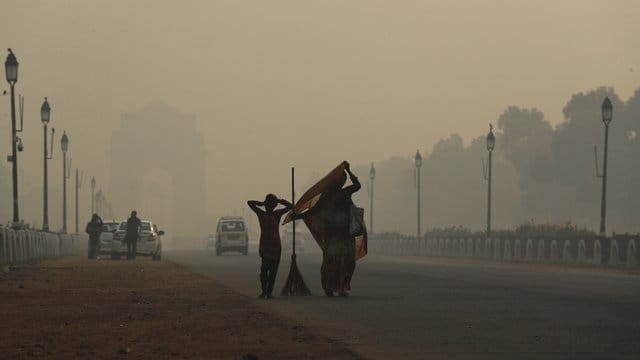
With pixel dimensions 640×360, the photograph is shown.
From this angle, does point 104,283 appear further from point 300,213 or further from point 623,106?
point 623,106

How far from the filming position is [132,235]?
57219 millimetres

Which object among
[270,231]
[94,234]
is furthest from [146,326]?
[94,234]

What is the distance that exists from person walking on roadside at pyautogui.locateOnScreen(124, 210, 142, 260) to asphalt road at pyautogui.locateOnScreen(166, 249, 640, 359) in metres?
24.9

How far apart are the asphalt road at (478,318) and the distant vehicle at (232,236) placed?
150 feet

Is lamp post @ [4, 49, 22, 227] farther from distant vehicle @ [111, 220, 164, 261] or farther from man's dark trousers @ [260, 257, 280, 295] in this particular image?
man's dark trousers @ [260, 257, 280, 295]

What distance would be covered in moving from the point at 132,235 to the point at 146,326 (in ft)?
Answer: 131

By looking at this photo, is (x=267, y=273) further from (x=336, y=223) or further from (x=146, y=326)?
(x=146, y=326)

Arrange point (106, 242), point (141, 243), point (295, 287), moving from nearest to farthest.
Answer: point (295, 287)
point (141, 243)
point (106, 242)

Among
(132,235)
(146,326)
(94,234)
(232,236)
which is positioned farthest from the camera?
(232,236)

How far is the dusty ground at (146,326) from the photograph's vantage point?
1412 centimetres

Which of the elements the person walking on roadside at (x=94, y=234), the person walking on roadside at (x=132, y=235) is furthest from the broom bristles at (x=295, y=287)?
the person walking on roadside at (x=94, y=234)

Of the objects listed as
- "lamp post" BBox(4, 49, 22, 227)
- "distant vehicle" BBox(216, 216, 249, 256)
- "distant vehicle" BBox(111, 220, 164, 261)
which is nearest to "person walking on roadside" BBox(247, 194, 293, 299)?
"lamp post" BBox(4, 49, 22, 227)

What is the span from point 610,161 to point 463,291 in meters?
112

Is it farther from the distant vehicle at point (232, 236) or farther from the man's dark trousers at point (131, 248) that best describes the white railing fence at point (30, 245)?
the distant vehicle at point (232, 236)
